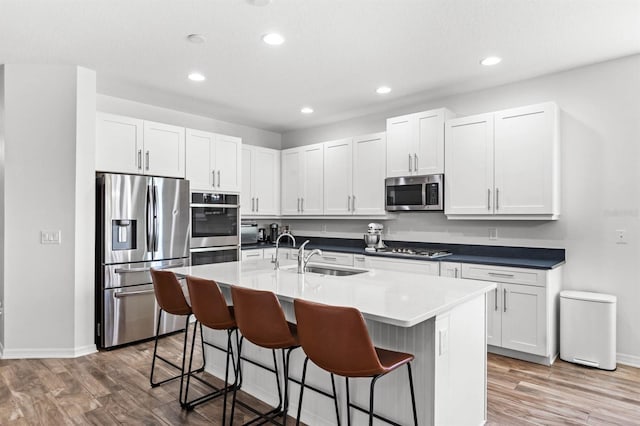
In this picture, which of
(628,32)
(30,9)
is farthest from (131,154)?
(628,32)

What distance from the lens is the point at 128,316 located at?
154 inches

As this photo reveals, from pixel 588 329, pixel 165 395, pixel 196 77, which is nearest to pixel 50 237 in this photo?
pixel 165 395

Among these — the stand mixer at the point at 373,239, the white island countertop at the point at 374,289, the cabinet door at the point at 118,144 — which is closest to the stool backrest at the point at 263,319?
the white island countertop at the point at 374,289

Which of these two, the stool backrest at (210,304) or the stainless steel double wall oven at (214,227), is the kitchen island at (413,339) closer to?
the stool backrest at (210,304)

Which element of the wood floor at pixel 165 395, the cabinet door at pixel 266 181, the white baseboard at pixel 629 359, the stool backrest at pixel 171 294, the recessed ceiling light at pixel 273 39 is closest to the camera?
the wood floor at pixel 165 395

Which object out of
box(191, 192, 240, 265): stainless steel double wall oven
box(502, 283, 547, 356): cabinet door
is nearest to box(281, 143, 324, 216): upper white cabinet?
box(191, 192, 240, 265): stainless steel double wall oven

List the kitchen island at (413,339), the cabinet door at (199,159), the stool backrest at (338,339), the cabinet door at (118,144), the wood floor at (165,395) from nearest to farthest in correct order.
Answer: the stool backrest at (338,339)
the kitchen island at (413,339)
the wood floor at (165,395)
the cabinet door at (118,144)
the cabinet door at (199,159)

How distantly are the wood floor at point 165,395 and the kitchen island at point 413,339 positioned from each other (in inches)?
7.8

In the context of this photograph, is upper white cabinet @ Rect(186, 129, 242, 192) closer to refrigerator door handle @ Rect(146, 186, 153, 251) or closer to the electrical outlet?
refrigerator door handle @ Rect(146, 186, 153, 251)

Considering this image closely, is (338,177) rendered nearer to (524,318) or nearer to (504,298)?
(504,298)

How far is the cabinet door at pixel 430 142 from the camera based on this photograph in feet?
13.8

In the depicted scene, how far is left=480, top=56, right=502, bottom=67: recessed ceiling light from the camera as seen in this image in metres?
3.38

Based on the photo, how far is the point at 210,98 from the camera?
4547 millimetres

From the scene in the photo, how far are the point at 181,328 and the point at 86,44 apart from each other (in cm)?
291
